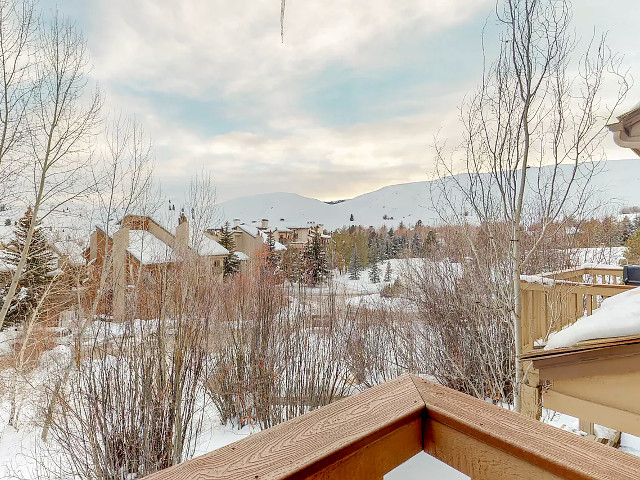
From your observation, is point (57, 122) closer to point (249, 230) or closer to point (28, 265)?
point (28, 265)

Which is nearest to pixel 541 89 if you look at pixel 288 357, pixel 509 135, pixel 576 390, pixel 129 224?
pixel 509 135

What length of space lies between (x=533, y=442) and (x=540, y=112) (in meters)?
3.80

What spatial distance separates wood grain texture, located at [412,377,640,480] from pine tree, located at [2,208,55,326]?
10.4 metres

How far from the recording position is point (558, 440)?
477 millimetres

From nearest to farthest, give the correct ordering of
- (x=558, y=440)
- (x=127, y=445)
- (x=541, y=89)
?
(x=558, y=440)
(x=541, y=89)
(x=127, y=445)

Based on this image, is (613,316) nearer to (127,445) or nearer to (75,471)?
(127,445)

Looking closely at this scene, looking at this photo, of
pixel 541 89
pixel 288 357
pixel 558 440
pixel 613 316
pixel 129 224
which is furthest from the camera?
pixel 129 224

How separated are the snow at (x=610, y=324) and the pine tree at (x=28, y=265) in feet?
33.7

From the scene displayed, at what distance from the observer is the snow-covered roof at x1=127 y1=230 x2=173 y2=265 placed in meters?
5.08

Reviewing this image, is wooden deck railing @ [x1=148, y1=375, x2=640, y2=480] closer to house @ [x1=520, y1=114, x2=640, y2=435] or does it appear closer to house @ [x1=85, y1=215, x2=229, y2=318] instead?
house @ [x1=520, y1=114, x2=640, y2=435]

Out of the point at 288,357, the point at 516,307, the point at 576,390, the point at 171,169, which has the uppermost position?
the point at 171,169

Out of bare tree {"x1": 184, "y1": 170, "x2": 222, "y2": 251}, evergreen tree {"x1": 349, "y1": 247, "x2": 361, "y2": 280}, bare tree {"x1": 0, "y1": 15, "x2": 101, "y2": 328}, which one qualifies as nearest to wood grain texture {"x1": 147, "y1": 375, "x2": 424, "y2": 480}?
bare tree {"x1": 184, "y1": 170, "x2": 222, "y2": 251}

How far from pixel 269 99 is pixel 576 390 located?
786 cm

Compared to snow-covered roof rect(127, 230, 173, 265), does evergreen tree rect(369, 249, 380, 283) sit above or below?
below
